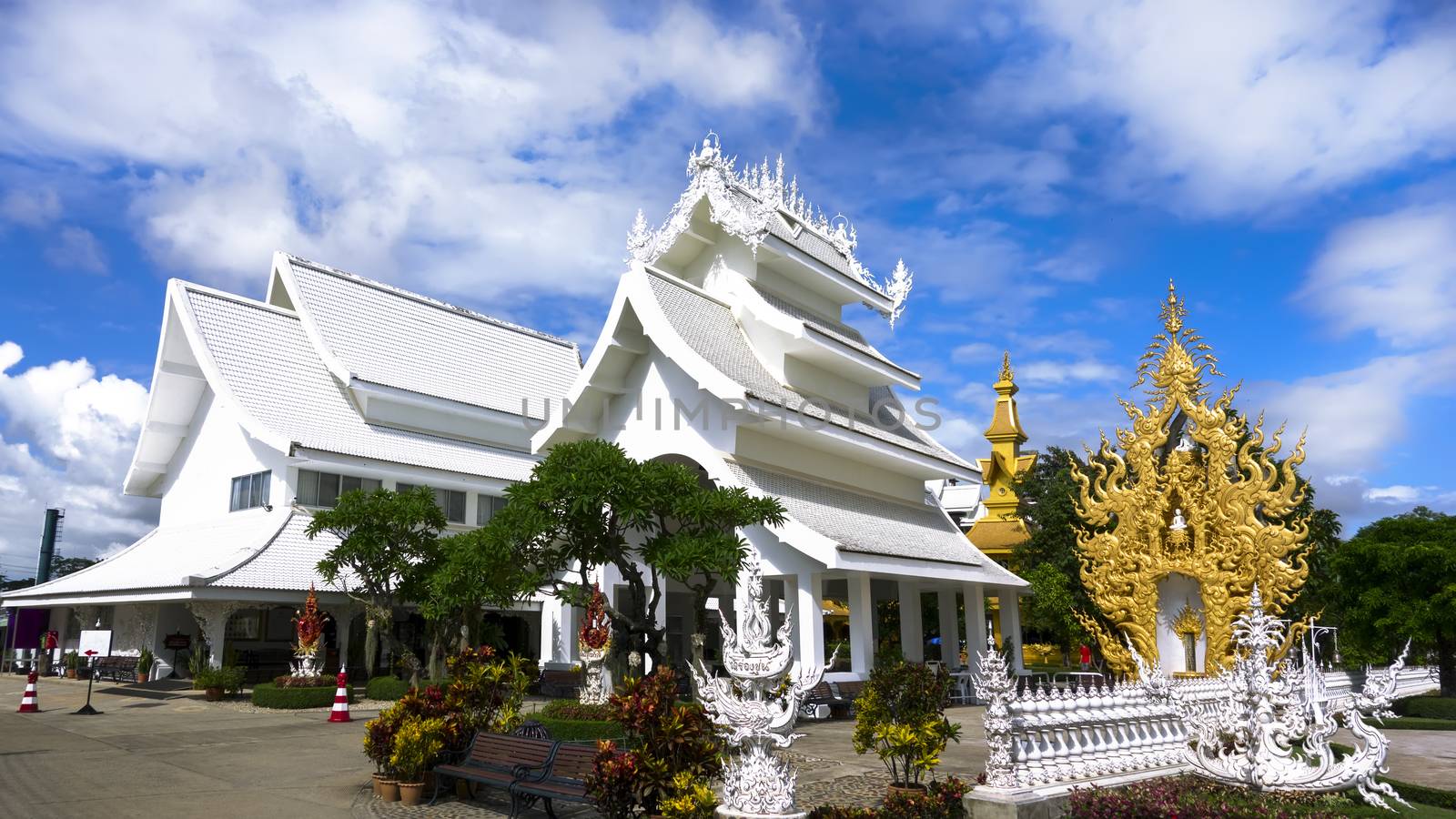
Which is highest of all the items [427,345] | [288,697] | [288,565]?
[427,345]

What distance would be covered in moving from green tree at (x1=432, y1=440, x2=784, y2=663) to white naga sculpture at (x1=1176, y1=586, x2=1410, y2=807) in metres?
6.87

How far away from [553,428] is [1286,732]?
49.2 ft

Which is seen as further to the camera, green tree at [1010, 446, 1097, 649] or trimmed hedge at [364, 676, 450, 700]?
green tree at [1010, 446, 1097, 649]

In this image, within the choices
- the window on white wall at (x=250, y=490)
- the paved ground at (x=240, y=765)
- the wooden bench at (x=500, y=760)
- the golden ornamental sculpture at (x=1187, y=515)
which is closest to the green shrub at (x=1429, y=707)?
the paved ground at (x=240, y=765)

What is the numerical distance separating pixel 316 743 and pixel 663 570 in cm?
547

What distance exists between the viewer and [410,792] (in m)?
9.73

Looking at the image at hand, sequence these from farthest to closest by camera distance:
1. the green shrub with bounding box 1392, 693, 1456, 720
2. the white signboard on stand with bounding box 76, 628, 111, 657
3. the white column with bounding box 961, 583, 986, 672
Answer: the white signboard on stand with bounding box 76, 628, 111, 657 → the white column with bounding box 961, 583, 986, 672 → the green shrub with bounding box 1392, 693, 1456, 720

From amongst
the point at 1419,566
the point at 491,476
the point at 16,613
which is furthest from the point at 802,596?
the point at 16,613

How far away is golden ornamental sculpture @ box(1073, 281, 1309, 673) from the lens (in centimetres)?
1461

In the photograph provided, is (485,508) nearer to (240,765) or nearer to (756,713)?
(240,765)

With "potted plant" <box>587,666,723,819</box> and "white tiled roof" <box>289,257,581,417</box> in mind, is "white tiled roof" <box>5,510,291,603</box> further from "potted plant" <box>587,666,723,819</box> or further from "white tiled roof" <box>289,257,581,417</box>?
"potted plant" <box>587,666,723,819</box>

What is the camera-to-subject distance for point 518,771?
8.97m

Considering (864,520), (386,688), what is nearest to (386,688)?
(386,688)

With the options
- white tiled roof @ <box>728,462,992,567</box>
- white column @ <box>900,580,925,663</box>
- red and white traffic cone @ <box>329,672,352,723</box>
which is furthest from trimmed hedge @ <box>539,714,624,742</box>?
white column @ <box>900,580,925,663</box>
